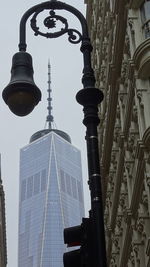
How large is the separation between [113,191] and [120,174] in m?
3.32

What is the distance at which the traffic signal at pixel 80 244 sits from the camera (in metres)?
8.12

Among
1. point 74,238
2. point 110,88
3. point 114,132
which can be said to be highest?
point 110,88

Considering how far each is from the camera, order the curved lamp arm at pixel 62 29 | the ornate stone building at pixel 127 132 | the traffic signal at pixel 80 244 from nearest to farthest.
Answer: the traffic signal at pixel 80 244 → the curved lamp arm at pixel 62 29 → the ornate stone building at pixel 127 132

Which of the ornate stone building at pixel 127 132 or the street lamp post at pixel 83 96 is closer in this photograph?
the street lamp post at pixel 83 96

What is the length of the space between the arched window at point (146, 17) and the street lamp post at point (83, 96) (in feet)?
44.6

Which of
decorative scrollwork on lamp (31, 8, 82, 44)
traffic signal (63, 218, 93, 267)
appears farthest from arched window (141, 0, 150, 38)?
traffic signal (63, 218, 93, 267)

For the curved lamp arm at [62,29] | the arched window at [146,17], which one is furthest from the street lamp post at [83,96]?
the arched window at [146,17]

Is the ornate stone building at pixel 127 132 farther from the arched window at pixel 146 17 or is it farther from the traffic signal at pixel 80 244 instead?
the traffic signal at pixel 80 244

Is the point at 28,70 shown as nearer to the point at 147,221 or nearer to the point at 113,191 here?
the point at 147,221

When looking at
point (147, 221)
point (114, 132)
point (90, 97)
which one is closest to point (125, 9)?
point (114, 132)

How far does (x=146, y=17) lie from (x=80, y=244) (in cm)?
1796

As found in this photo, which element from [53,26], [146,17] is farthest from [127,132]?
[53,26]

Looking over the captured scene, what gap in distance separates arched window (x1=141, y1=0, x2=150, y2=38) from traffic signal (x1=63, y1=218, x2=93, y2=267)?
16.6 m

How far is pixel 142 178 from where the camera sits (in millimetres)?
23547
